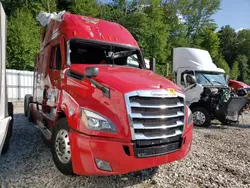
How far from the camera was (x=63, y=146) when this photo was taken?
4020mm

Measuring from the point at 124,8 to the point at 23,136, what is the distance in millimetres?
30297

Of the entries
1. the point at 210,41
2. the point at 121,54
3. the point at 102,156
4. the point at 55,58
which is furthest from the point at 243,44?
the point at 102,156

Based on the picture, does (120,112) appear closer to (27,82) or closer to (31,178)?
(31,178)

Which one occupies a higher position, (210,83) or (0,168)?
(210,83)

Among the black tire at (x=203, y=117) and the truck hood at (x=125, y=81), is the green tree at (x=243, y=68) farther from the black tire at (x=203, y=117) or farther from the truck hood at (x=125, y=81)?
the truck hood at (x=125, y=81)

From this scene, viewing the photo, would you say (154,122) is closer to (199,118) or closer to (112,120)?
(112,120)

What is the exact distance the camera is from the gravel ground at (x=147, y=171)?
4.10 meters

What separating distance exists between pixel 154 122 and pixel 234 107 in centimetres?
685

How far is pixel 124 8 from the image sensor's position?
3431 centimetres

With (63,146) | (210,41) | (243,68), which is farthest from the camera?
(243,68)

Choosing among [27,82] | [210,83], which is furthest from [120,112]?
[27,82]

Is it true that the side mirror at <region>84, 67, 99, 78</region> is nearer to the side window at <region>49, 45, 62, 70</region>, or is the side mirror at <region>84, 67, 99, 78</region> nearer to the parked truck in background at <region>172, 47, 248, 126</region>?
the side window at <region>49, 45, 62, 70</region>

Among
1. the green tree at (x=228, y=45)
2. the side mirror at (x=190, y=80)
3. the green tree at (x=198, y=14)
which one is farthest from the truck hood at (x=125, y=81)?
the green tree at (x=228, y=45)

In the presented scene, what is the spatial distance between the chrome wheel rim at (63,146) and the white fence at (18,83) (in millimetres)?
12480
